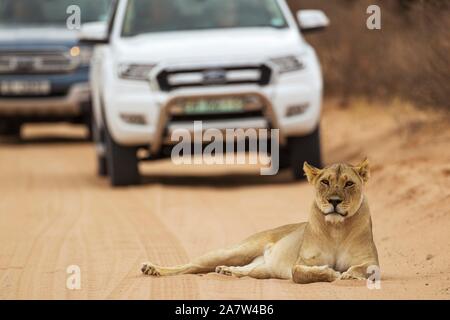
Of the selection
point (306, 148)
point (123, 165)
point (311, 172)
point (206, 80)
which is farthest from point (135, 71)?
point (311, 172)

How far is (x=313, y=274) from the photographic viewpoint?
8.16 meters

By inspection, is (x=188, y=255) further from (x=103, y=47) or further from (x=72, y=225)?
(x=103, y=47)

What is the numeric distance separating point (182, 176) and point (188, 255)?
5.68m

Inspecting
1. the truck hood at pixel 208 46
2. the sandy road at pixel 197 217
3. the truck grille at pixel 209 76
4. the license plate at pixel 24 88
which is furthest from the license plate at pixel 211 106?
the license plate at pixel 24 88

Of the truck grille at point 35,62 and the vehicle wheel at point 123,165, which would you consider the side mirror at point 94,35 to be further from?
the truck grille at point 35,62

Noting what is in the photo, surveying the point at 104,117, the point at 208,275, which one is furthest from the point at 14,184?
the point at 208,275

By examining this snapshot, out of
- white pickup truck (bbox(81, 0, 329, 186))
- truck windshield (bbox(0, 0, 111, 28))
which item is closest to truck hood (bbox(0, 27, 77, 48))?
truck windshield (bbox(0, 0, 111, 28))

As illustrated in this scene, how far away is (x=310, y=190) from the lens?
13.6m

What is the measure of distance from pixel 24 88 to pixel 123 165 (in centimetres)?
550

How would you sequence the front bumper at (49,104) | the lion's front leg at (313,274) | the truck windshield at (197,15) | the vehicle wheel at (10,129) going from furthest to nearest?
the vehicle wheel at (10,129) < the front bumper at (49,104) < the truck windshield at (197,15) < the lion's front leg at (313,274)

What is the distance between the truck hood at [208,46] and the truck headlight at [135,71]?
0.15 feet

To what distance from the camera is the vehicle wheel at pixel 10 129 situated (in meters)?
20.9

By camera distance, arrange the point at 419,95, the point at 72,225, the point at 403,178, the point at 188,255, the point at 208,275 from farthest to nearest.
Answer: the point at 419,95, the point at 403,178, the point at 72,225, the point at 188,255, the point at 208,275

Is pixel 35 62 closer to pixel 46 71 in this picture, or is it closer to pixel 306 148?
pixel 46 71
